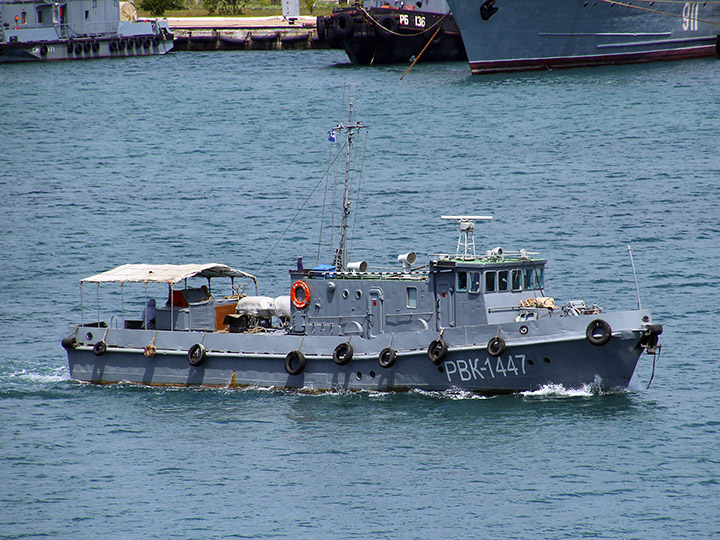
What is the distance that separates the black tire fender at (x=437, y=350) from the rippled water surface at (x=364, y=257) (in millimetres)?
1155

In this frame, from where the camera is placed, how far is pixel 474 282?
28.0 metres

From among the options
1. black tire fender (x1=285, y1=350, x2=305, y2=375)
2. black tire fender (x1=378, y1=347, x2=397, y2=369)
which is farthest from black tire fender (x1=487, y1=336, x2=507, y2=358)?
black tire fender (x1=285, y1=350, x2=305, y2=375)

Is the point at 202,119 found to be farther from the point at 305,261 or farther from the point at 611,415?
the point at 611,415

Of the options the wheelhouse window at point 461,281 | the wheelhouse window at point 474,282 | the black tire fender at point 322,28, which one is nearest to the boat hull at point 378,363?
the wheelhouse window at point 474,282

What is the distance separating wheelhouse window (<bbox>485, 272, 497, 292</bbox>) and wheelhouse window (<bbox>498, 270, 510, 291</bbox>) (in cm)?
17

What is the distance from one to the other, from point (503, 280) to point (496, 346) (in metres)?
2.14

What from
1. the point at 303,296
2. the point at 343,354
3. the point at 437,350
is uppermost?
the point at 303,296

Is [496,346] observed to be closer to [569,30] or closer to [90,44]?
[569,30]

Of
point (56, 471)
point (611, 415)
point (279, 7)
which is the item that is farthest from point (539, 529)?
point (279, 7)

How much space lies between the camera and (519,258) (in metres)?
28.8

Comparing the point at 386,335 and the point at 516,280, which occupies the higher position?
the point at 516,280

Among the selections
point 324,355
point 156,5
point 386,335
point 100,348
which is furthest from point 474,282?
point 156,5

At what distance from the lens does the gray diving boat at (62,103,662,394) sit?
2695cm

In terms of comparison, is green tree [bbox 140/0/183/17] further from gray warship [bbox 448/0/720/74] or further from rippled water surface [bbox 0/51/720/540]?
gray warship [bbox 448/0/720/74]
